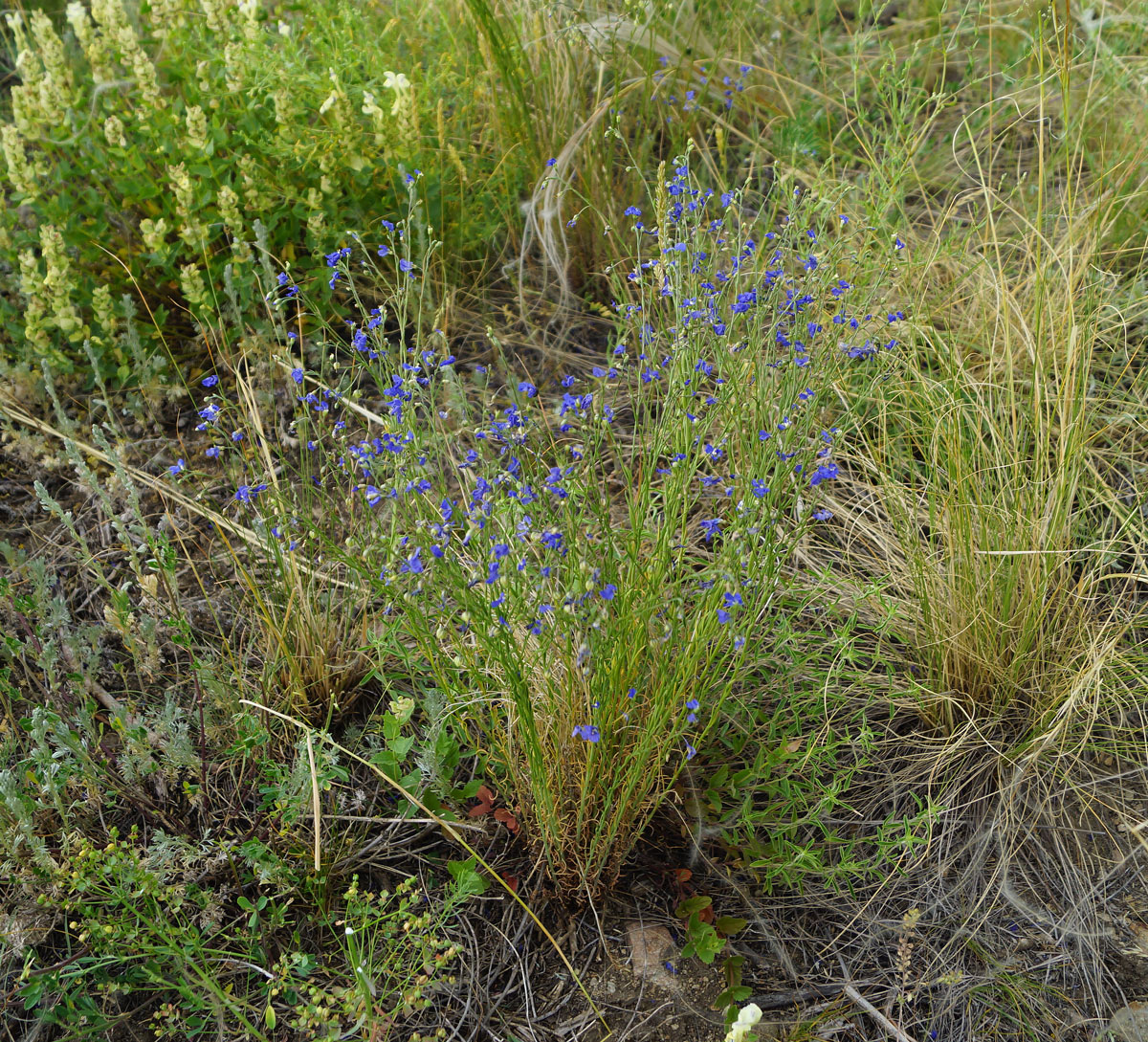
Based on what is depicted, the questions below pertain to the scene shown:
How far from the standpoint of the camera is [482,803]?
6.28 ft

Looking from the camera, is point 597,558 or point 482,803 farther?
point 482,803

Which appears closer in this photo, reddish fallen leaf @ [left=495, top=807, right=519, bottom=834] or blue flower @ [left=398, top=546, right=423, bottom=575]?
blue flower @ [left=398, top=546, right=423, bottom=575]

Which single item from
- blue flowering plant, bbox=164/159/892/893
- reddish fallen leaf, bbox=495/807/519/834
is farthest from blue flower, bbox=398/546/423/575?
reddish fallen leaf, bbox=495/807/519/834

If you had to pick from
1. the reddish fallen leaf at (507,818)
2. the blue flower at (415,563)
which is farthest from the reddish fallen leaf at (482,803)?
the blue flower at (415,563)

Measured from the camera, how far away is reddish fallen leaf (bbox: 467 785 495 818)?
1.88 meters

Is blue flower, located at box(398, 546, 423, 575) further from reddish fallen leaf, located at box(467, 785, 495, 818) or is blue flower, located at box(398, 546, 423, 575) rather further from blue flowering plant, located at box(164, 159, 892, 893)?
reddish fallen leaf, located at box(467, 785, 495, 818)

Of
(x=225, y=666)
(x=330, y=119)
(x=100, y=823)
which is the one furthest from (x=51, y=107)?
(x=100, y=823)

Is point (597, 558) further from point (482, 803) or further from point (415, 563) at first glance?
point (482, 803)

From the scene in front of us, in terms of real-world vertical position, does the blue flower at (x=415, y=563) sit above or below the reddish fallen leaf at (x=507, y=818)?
above

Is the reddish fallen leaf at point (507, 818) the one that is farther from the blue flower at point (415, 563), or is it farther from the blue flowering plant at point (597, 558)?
the blue flower at point (415, 563)

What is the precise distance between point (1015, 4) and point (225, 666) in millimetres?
4043

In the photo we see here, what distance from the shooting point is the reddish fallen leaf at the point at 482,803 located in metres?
1.88

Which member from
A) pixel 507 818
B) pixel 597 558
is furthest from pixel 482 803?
pixel 597 558

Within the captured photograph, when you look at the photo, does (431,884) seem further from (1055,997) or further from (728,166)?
(728,166)
